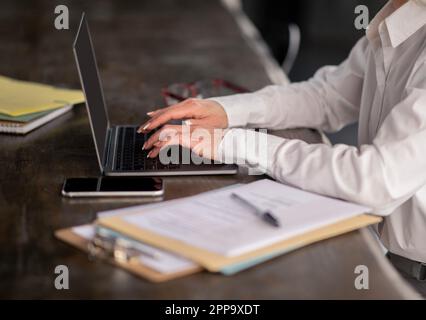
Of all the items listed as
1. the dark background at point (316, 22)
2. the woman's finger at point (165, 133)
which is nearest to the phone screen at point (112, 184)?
the woman's finger at point (165, 133)

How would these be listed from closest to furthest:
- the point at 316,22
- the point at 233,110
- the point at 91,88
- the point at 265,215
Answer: the point at 265,215, the point at 91,88, the point at 233,110, the point at 316,22

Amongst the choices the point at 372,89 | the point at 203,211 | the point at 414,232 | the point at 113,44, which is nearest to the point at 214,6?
the point at 113,44

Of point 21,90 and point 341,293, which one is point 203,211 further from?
point 21,90

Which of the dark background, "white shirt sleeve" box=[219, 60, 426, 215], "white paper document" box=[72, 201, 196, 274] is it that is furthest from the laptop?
the dark background

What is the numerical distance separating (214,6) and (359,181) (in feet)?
7.99

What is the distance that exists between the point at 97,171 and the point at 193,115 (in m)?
0.25

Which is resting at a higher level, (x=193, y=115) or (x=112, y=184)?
(x=193, y=115)

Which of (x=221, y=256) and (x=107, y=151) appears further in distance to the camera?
(x=107, y=151)

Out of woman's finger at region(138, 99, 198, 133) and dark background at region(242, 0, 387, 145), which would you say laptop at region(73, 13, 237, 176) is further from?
dark background at region(242, 0, 387, 145)

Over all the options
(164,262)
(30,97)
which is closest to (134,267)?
(164,262)

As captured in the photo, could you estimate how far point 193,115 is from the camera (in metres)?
1.65

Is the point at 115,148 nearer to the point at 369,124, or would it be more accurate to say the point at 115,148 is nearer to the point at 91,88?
the point at 91,88

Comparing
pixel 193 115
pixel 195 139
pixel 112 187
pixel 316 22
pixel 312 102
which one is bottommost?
pixel 112 187

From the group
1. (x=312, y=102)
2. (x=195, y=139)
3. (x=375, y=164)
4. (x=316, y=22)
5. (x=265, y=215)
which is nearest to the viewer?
(x=265, y=215)
